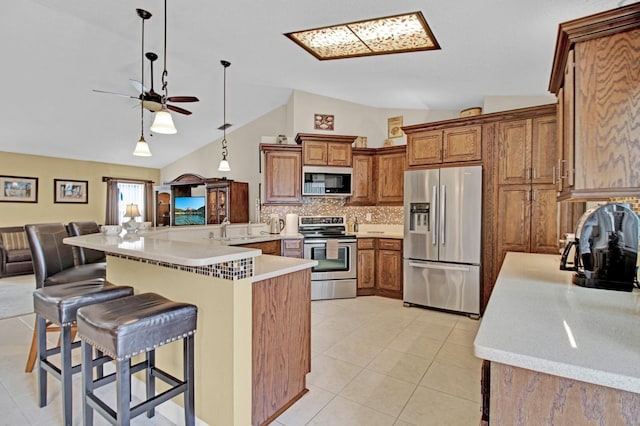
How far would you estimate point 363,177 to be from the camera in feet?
16.2

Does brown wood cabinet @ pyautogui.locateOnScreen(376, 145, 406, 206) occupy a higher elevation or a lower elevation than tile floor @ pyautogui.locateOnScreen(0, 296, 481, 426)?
higher

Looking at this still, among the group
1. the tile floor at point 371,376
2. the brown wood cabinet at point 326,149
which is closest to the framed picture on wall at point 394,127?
the brown wood cabinet at point 326,149

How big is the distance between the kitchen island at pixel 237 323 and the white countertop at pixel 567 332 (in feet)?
3.65

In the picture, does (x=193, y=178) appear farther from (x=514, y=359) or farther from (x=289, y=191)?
(x=514, y=359)

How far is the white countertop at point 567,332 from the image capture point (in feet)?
2.76

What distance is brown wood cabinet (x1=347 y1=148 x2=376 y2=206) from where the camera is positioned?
4.91 meters

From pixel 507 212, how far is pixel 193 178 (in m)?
6.30

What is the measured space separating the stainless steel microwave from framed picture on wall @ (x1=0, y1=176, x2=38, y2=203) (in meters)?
6.18

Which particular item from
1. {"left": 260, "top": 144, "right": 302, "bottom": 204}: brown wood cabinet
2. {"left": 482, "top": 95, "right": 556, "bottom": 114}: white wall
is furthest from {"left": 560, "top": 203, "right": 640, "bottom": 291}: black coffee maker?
{"left": 260, "top": 144, "right": 302, "bottom": 204}: brown wood cabinet

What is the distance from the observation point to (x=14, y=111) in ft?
16.4

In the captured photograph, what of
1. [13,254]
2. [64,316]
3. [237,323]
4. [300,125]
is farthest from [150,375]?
[13,254]

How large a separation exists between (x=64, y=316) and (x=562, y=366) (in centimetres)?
232

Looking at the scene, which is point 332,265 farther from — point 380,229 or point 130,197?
point 130,197

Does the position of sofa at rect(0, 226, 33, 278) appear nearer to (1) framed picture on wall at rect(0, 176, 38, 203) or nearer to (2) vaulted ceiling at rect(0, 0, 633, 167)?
(1) framed picture on wall at rect(0, 176, 38, 203)
